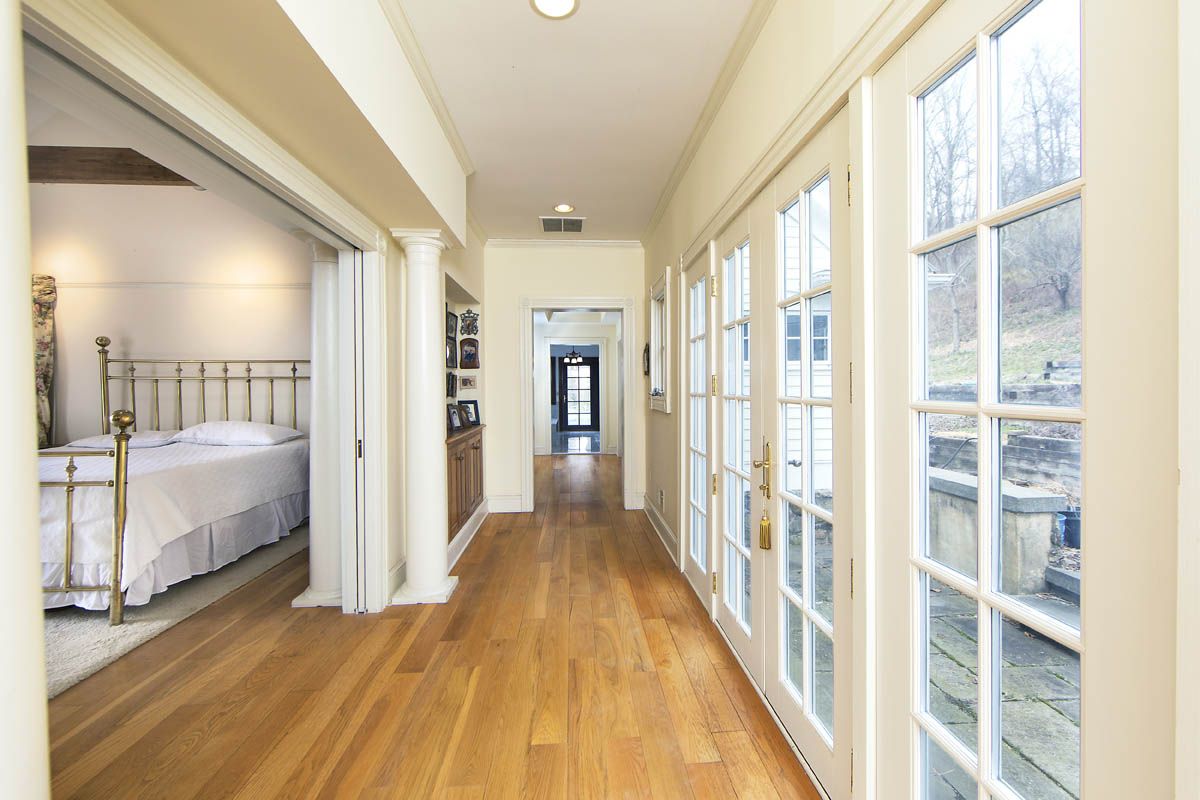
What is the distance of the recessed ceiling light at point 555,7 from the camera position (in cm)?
190

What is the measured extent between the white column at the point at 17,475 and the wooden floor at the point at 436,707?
1.15m

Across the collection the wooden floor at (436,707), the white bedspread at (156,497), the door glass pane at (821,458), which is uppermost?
the door glass pane at (821,458)

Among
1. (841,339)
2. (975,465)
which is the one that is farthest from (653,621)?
(975,465)

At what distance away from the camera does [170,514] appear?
2965 millimetres

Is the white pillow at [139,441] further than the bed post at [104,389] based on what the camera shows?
No

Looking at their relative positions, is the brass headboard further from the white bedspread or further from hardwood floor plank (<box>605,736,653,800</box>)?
hardwood floor plank (<box>605,736,653,800</box>)

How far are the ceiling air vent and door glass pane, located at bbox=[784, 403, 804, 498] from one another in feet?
10.1

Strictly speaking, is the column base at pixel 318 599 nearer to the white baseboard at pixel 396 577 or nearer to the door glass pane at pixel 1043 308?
the white baseboard at pixel 396 577

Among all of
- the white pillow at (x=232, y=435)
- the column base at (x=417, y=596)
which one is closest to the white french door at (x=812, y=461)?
the column base at (x=417, y=596)

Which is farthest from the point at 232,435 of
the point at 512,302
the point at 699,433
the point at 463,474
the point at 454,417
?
the point at 699,433

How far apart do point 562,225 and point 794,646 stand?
369 cm

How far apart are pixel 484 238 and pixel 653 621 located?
363 centimetres

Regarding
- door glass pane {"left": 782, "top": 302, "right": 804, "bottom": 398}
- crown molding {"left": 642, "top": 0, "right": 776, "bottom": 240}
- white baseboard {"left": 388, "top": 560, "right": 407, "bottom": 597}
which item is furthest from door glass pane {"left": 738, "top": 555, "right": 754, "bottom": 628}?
crown molding {"left": 642, "top": 0, "right": 776, "bottom": 240}

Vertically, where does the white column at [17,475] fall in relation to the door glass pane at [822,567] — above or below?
above
